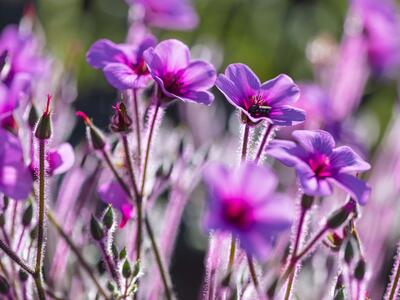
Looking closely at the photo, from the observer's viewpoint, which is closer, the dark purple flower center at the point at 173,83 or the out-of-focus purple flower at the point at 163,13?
the dark purple flower center at the point at 173,83

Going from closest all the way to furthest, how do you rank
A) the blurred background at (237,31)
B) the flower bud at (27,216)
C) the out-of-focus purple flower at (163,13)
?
the flower bud at (27,216)
the out-of-focus purple flower at (163,13)
the blurred background at (237,31)

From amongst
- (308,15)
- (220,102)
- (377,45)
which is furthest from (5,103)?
(308,15)

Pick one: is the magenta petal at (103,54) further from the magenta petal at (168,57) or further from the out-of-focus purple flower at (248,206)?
the out-of-focus purple flower at (248,206)

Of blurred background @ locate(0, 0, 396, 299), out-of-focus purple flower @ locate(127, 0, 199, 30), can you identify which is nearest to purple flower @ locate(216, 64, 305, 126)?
out-of-focus purple flower @ locate(127, 0, 199, 30)

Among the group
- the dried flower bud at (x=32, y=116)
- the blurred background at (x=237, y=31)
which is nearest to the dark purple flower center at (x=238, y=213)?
the dried flower bud at (x=32, y=116)

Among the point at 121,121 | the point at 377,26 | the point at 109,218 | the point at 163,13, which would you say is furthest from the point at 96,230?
the point at 377,26

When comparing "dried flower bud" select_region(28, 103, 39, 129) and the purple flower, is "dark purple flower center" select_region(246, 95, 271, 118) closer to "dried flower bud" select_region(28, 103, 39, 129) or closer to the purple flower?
the purple flower

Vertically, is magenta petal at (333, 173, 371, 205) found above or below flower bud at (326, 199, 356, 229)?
above

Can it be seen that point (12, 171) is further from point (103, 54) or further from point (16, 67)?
point (16, 67)
